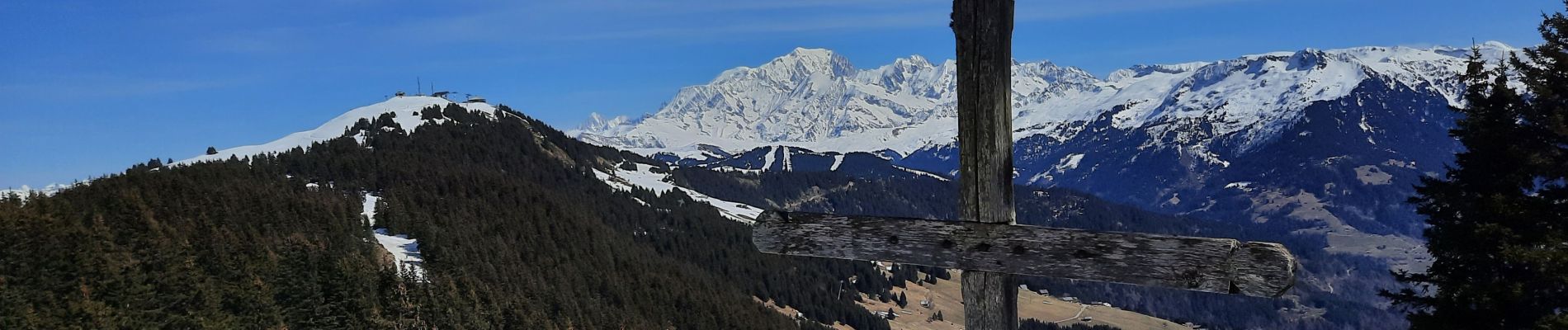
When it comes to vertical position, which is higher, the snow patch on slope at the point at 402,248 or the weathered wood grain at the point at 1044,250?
the weathered wood grain at the point at 1044,250

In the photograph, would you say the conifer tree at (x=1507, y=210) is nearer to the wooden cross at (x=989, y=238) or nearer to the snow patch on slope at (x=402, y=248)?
the wooden cross at (x=989, y=238)

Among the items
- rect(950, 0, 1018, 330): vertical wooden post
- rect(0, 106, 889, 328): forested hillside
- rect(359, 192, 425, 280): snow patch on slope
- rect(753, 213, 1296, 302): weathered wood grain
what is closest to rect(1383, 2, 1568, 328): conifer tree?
rect(753, 213, 1296, 302): weathered wood grain

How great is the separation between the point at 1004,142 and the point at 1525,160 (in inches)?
563

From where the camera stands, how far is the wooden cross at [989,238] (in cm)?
515

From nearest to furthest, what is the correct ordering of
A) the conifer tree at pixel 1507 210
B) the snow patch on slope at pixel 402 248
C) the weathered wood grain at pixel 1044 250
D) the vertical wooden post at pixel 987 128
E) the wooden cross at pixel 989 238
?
1. the weathered wood grain at pixel 1044 250
2. the wooden cross at pixel 989 238
3. the vertical wooden post at pixel 987 128
4. the conifer tree at pixel 1507 210
5. the snow patch on slope at pixel 402 248

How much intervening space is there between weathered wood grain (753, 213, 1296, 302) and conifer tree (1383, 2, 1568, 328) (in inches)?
465

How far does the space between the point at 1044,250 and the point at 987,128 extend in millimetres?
922

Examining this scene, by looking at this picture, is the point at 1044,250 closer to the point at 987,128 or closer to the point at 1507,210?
the point at 987,128

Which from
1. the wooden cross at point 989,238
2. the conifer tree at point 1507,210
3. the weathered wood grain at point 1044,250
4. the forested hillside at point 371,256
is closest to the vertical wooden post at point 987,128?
the wooden cross at point 989,238

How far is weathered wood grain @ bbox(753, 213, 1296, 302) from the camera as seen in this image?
492 cm

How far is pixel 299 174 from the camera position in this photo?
107938 millimetres

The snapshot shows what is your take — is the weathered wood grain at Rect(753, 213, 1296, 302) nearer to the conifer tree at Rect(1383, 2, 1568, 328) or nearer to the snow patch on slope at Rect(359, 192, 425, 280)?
the conifer tree at Rect(1383, 2, 1568, 328)

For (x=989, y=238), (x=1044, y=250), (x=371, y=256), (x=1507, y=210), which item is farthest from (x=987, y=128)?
(x=371, y=256)

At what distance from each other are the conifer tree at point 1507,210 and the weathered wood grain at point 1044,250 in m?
11.8
